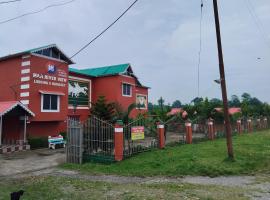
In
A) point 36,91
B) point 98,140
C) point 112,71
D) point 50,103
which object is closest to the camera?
point 98,140

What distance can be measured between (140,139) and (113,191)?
6.03m

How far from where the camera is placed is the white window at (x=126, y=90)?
28344mm

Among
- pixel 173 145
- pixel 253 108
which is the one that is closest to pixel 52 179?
pixel 173 145

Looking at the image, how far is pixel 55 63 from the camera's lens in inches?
847

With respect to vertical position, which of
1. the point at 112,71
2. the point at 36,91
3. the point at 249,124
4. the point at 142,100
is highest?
the point at 112,71

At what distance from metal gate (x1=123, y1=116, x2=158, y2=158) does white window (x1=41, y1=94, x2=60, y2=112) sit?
341 inches

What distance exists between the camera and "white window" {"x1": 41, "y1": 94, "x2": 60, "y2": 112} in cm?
2061

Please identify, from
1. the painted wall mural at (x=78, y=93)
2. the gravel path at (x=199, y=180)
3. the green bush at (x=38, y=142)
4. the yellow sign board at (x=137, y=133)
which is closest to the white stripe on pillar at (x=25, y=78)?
the green bush at (x=38, y=142)

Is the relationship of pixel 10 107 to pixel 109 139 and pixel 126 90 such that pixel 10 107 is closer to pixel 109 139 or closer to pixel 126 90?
pixel 109 139

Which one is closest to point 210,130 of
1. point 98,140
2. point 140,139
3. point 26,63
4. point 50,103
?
point 140,139

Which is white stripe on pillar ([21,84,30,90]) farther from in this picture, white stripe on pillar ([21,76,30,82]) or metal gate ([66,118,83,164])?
metal gate ([66,118,83,164])

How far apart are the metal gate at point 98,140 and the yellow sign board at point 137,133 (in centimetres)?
134

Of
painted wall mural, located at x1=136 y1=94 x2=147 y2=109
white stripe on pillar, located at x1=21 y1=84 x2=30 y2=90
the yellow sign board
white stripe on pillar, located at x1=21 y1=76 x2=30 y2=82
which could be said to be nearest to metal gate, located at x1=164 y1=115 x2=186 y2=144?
the yellow sign board

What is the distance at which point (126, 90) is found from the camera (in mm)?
28812
